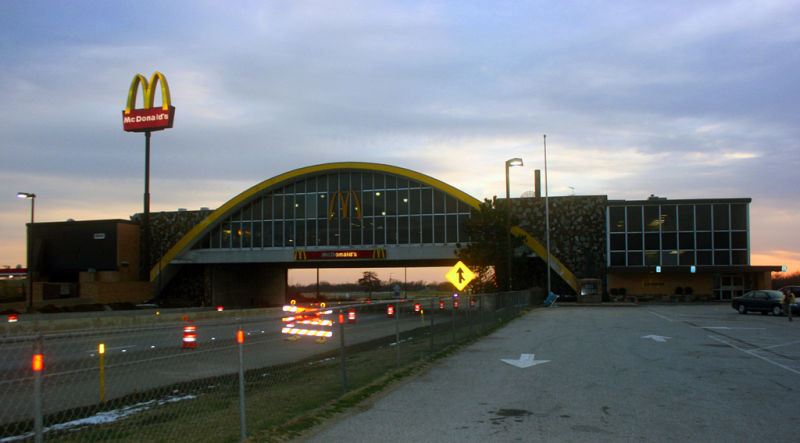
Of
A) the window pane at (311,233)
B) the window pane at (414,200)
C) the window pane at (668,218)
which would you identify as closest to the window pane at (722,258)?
the window pane at (668,218)

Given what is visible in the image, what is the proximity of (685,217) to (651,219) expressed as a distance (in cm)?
279

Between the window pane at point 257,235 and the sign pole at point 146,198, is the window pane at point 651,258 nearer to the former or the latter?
the window pane at point 257,235

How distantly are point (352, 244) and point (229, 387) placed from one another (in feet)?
155

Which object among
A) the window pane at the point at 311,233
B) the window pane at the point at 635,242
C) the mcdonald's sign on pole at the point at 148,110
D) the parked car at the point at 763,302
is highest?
the mcdonald's sign on pole at the point at 148,110

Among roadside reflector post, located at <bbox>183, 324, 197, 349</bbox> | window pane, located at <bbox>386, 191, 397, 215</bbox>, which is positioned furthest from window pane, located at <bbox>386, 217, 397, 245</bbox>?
roadside reflector post, located at <bbox>183, 324, 197, 349</bbox>

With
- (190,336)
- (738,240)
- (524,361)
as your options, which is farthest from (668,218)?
(190,336)

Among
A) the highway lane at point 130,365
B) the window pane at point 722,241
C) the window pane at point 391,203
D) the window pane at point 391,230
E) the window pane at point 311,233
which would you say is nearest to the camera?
the highway lane at point 130,365

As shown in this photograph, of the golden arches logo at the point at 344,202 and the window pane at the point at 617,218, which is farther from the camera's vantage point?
the golden arches logo at the point at 344,202

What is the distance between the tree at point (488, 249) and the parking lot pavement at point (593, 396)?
26.4 m

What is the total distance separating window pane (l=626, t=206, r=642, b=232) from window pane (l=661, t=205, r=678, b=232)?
1.87 metres

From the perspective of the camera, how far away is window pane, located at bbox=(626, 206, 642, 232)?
5453 cm

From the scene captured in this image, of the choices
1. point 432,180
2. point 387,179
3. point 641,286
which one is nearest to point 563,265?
point 641,286

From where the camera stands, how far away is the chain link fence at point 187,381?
781 cm

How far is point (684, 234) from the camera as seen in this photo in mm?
53625
